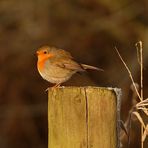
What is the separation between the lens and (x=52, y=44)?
420 inches

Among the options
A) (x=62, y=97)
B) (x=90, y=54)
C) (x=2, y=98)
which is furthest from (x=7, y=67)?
(x=62, y=97)

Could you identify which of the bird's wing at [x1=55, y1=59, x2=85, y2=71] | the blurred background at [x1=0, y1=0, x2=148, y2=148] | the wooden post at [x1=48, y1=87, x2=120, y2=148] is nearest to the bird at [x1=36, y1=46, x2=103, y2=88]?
the bird's wing at [x1=55, y1=59, x2=85, y2=71]

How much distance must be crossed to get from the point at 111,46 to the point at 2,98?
1958mm

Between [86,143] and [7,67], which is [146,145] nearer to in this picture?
[7,67]

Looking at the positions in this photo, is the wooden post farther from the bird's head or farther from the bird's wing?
the bird's head

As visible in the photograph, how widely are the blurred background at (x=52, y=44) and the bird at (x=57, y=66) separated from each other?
3.49 m

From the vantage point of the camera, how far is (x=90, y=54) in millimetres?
11242

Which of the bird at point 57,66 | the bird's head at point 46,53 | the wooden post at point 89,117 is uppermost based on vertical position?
the bird's head at point 46,53

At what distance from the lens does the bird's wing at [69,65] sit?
6285 mm

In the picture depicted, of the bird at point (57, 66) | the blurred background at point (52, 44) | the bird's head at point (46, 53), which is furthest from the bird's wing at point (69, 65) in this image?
the blurred background at point (52, 44)

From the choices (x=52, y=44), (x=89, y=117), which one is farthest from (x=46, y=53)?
(x=52, y=44)

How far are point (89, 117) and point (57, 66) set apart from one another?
9.22ft

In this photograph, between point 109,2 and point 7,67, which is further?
point 7,67

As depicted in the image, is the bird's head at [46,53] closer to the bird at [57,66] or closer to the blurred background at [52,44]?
the bird at [57,66]
